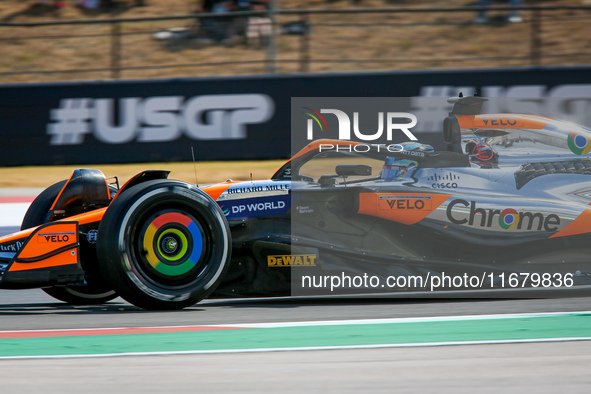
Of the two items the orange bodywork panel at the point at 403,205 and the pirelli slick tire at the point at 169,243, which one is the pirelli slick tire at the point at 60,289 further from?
the orange bodywork panel at the point at 403,205

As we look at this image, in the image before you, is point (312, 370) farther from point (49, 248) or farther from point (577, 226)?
point (577, 226)

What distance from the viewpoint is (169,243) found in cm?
430

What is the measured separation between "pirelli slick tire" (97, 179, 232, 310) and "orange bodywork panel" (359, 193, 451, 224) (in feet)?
3.23

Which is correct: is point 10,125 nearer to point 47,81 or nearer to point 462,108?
point 47,81

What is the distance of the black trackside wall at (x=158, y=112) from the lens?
11430 millimetres

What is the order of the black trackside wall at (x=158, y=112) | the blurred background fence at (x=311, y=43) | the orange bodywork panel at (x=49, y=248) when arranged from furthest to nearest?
the blurred background fence at (x=311, y=43), the black trackside wall at (x=158, y=112), the orange bodywork panel at (x=49, y=248)

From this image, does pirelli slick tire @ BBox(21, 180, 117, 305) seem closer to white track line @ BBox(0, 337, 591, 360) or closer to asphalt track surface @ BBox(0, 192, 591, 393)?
asphalt track surface @ BBox(0, 192, 591, 393)

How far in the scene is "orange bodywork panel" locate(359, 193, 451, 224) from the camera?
4695mm

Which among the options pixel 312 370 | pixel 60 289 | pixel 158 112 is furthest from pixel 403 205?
pixel 158 112

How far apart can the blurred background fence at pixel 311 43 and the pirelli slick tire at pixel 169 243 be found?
7894 millimetres

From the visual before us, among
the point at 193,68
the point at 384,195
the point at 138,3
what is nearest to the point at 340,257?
the point at 384,195

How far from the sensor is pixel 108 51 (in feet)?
40.8

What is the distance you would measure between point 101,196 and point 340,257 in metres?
1.61

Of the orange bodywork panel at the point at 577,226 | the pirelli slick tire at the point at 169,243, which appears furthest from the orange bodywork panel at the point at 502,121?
the pirelli slick tire at the point at 169,243
